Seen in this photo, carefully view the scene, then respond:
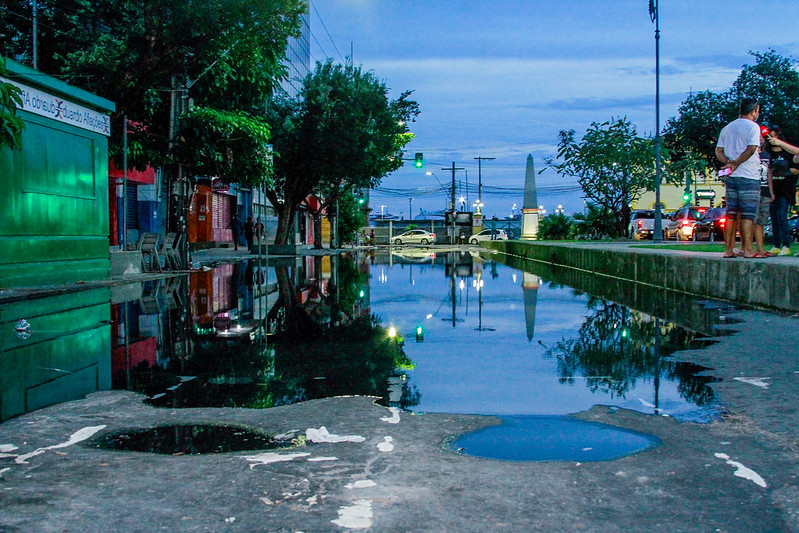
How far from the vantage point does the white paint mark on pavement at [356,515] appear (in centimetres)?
302

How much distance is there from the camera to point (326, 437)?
4.34 m

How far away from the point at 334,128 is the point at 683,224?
18.1 meters

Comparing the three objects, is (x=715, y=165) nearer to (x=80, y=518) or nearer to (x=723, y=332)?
(x=723, y=332)

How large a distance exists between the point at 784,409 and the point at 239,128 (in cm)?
1950

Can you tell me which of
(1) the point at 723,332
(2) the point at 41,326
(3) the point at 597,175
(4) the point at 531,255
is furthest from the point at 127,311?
(3) the point at 597,175

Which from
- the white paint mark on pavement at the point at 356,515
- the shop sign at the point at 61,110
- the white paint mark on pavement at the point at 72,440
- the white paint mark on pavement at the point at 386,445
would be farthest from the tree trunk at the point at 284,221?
the white paint mark on pavement at the point at 356,515

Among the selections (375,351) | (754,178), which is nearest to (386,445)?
(375,351)

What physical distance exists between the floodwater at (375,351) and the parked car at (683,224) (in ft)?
95.2

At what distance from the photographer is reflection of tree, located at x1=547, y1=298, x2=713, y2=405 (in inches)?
229

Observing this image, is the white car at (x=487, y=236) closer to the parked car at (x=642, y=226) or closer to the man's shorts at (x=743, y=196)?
the parked car at (x=642, y=226)

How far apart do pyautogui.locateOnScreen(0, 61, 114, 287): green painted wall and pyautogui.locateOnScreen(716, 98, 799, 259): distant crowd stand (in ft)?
38.1

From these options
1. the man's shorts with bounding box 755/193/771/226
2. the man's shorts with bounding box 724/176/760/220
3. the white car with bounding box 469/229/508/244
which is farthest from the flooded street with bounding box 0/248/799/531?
the white car with bounding box 469/229/508/244

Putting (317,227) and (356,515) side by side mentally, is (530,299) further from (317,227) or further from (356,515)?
(317,227)

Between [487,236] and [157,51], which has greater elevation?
[157,51]
